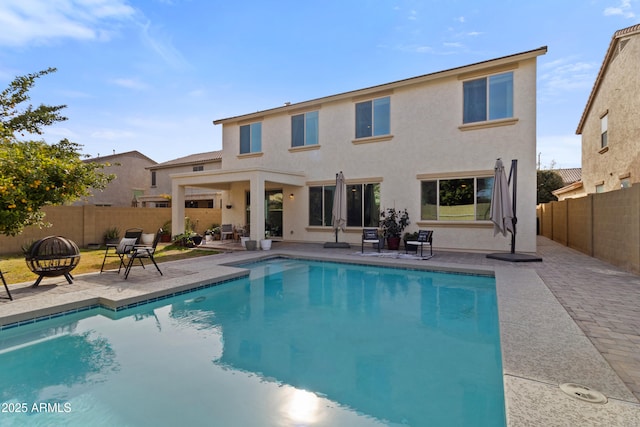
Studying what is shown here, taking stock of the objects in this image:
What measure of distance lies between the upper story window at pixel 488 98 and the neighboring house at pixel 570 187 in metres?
10.2

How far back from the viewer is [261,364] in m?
4.11

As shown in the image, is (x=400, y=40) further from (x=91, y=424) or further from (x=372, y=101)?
(x=91, y=424)

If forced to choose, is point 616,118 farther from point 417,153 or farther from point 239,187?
point 239,187

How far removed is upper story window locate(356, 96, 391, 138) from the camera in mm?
13820

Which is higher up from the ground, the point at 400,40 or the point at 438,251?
the point at 400,40

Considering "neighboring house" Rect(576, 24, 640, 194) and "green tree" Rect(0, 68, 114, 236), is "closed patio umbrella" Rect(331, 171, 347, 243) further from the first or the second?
"neighboring house" Rect(576, 24, 640, 194)

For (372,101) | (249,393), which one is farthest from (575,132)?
(249,393)

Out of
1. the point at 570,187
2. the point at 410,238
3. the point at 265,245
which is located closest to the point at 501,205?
the point at 410,238

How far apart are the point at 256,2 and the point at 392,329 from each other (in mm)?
10976

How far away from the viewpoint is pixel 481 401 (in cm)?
326

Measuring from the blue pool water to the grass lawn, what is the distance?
347 cm

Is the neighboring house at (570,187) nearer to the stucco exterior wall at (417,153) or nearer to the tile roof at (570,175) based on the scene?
the tile roof at (570,175)

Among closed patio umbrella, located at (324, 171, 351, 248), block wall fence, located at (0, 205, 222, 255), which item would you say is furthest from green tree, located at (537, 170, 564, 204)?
block wall fence, located at (0, 205, 222, 255)

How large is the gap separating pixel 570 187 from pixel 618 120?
815 centimetres
